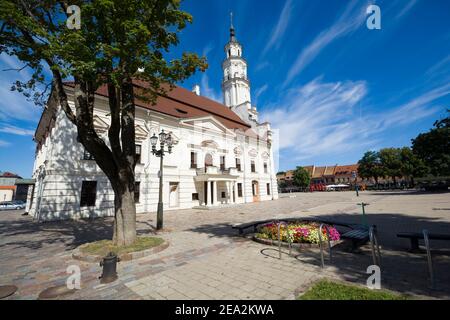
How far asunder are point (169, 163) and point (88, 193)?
Result: 24.0 feet

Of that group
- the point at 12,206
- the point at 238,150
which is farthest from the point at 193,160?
the point at 12,206

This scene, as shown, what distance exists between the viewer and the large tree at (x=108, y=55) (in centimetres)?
538

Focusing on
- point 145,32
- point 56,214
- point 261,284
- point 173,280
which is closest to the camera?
point 261,284

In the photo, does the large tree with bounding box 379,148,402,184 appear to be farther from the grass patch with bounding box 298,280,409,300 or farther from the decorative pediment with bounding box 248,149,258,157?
the grass patch with bounding box 298,280,409,300

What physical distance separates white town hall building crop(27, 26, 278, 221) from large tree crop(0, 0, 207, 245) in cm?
224

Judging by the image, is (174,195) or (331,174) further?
(331,174)

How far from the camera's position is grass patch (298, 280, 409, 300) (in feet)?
11.4

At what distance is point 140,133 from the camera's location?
19250 mm

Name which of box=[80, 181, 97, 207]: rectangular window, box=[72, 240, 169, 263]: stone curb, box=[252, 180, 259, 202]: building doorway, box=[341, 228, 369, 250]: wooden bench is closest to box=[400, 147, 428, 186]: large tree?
box=[252, 180, 259, 202]: building doorway

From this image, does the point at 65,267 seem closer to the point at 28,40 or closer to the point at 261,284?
the point at 261,284

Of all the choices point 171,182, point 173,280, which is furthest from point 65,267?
point 171,182

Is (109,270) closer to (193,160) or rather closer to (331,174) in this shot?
(193,160)

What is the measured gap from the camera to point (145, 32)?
563cm
